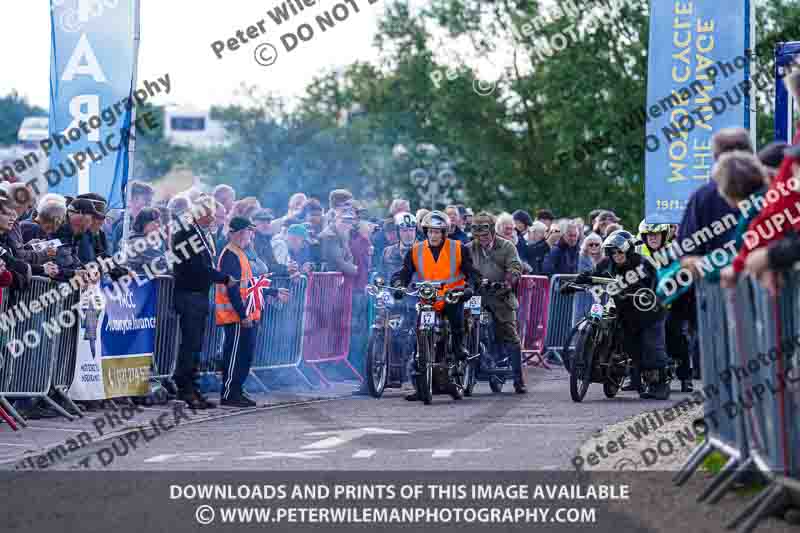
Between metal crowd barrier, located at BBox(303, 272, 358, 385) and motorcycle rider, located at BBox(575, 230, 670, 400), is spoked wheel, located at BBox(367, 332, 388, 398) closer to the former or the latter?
metal crowd barrier, located at BBox(303, 272, 358, 385)

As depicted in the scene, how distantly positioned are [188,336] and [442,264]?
10.0 ft

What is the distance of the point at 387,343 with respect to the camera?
17.1m

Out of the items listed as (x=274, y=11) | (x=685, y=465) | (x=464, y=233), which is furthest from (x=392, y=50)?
(x=685, y=465)

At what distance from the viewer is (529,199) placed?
173 ft

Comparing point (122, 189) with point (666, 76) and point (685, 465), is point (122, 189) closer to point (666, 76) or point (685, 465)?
point (666, 76)

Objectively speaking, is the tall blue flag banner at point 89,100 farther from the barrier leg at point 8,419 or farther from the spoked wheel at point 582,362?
the spoked wheel at point 582,362

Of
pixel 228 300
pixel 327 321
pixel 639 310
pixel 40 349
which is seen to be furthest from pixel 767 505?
pixel 327 321

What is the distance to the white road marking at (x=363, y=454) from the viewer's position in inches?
418

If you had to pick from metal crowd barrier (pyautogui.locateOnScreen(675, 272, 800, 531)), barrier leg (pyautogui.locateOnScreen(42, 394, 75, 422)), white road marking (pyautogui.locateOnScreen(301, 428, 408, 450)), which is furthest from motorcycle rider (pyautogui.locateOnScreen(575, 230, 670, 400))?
metal crowd barrier (pyautogui.locateOnScreen(675, 272, 800, 531))

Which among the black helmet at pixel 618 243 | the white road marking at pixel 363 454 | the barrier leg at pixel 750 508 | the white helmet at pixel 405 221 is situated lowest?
the white road marking at pixel 363 454

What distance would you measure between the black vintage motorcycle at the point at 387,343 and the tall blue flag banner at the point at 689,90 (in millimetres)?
3459

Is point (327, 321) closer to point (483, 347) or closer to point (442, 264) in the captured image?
point (483, 347)

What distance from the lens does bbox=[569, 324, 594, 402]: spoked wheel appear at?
637 inches

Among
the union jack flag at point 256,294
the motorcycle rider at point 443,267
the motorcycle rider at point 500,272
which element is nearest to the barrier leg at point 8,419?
the union jack flag at point 256,294
